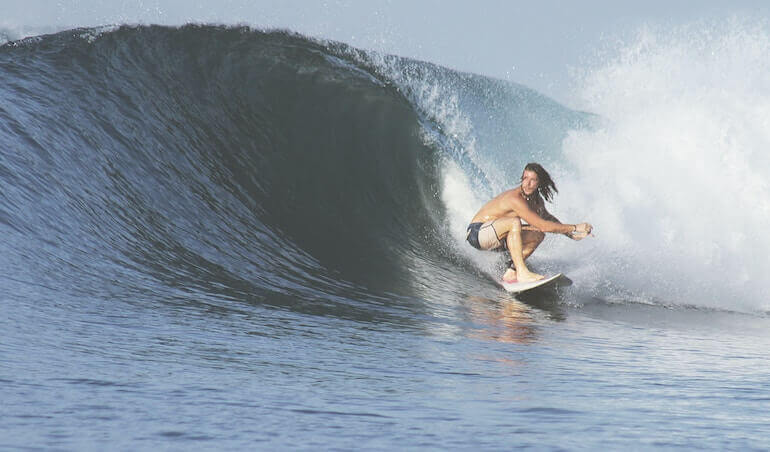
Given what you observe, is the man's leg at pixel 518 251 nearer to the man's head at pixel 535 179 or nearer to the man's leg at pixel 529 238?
the man's leg at pixel 529 238

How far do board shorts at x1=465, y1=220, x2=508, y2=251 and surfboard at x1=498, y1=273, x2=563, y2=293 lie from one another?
32cm

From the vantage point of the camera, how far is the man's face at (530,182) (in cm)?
702

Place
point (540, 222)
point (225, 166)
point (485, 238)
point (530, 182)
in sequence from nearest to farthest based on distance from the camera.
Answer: point (540, 222) → point (530, 182) → point (485, 238) → point (225, 166)

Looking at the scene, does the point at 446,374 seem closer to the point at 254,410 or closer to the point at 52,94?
the point at 254,410

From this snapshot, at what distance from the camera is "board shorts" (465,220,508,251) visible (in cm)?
724

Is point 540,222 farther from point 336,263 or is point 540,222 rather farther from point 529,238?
point 336,263

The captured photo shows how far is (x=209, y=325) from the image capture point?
4609 mm

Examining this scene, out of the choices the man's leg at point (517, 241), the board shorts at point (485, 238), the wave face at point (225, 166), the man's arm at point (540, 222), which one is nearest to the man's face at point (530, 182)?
the man's arm at point (540, 222)

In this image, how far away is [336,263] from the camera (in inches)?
279

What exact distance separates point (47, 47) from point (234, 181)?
334 centimetres

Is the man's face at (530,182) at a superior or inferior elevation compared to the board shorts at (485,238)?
superior

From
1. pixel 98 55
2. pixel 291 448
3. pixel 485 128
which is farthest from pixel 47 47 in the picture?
pixel 291 448

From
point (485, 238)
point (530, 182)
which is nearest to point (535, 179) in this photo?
point (530, 182)

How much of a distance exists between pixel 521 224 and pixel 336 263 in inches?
59.6
